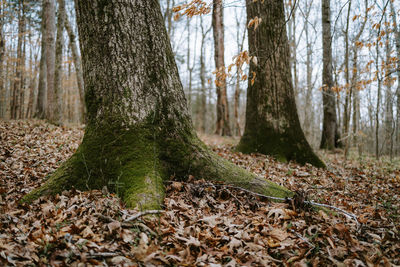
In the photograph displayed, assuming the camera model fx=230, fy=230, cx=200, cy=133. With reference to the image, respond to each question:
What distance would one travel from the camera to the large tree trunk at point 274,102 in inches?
223

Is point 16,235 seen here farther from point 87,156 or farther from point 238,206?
point 238,206

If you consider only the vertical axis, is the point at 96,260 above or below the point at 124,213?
below

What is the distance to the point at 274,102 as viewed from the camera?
18.9 ft

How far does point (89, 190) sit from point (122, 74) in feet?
4.96

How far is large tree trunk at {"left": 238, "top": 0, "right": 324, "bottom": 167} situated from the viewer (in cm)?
566

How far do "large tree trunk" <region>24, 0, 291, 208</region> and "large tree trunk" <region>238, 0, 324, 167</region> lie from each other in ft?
9.02

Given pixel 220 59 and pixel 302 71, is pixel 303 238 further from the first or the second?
pixel 302 71

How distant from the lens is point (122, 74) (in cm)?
298

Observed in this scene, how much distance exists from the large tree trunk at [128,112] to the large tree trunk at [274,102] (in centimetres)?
275

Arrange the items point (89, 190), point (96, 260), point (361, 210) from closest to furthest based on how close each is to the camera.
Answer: point (96, 260) < point (89, 190) < point (361, 210)

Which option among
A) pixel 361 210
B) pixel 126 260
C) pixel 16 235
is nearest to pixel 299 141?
pixel 361 210

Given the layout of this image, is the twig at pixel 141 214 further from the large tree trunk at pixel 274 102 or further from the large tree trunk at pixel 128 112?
the large tree trunk at pixel 274 102

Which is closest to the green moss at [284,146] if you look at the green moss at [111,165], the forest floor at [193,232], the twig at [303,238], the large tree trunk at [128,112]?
the forest floor at [193,232]

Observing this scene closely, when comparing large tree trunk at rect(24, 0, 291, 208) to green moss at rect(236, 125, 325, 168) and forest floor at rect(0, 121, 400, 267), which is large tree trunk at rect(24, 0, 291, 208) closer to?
forest floor at rect(0, 121, 400, 267)
